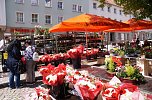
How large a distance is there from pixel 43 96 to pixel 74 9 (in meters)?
41.1

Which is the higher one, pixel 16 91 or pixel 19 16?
pixel 19 16

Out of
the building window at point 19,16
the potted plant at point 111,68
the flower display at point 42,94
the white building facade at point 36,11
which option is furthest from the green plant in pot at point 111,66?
the building window at point 19,16

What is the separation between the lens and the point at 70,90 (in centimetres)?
330

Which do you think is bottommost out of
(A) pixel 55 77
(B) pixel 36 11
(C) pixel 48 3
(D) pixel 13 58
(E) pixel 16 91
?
(E) pixel 16 91

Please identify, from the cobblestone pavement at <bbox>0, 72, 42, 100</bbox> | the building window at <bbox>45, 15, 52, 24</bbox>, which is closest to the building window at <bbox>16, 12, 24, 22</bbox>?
the building window at <bbox>45, 15, 52, 24</bbox>

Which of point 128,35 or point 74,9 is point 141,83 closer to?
point 74,9

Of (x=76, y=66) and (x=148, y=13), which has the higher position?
(x=148, y=13)

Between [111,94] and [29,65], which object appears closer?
[111,94]

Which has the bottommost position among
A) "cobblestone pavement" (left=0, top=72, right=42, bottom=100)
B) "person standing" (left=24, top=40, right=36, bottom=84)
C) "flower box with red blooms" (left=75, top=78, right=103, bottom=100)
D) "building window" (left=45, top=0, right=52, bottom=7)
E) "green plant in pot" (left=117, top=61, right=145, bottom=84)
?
"cobblestone pavement" (left=0, top=72, right=42, bottom=100)

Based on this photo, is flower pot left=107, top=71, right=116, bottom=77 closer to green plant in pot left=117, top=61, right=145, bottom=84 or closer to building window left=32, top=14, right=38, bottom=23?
green plant in pot left=117, top=61, right=145, bottom=84

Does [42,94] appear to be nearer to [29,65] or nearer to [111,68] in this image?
[111,68]

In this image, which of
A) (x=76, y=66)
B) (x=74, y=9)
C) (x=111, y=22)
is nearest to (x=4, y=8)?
(x=74, y=9)

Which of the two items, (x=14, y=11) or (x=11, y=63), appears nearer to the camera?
(x=11, y=63)

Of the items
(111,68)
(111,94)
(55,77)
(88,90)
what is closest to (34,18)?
(111,68)
